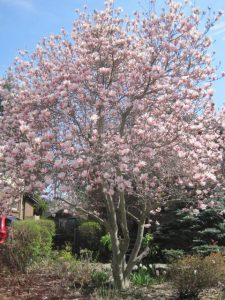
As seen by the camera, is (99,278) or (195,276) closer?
(195,276)

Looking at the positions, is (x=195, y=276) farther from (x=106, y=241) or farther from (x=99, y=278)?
(x=106, y=241)

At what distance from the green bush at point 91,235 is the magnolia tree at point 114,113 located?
7.36 meters

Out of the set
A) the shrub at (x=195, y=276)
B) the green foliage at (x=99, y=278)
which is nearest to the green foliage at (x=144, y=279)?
the green foliage at (x=99, y=278)

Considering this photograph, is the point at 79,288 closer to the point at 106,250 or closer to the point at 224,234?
the point at 224,234

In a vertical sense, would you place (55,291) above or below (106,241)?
below

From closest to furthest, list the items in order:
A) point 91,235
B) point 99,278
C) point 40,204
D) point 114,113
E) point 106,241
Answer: point 114,113
point 99,278
point 106,241
point 40,204
point 91,235

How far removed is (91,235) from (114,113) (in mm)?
9081

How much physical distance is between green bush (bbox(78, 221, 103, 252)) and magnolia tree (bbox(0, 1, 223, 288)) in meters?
7.36

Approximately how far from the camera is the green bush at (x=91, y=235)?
1529 centimetres

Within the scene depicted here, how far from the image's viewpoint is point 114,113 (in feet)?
23.0

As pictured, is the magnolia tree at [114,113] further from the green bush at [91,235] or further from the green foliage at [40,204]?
the green bush at [91,235]

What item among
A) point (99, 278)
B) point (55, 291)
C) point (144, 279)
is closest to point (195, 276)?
point (144, 279)

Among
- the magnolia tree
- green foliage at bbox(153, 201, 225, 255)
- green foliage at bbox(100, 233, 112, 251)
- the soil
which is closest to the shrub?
the soil

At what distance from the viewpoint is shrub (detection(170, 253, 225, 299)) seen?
707 cm
